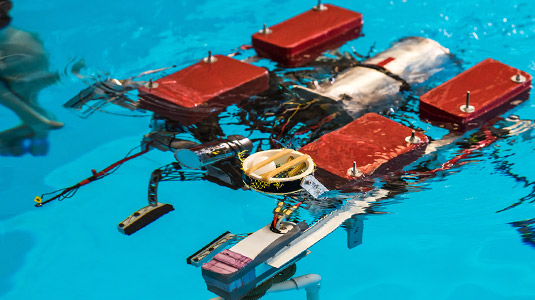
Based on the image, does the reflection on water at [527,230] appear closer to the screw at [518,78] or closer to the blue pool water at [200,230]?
the blue pool water at [200,230]

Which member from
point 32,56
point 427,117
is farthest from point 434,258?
point 32,56

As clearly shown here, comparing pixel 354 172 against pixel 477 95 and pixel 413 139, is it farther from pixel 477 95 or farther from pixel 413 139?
pixel 477 95

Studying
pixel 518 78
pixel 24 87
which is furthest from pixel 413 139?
pixel 24 87

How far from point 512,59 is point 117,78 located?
236cm

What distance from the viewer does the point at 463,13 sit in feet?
18.2

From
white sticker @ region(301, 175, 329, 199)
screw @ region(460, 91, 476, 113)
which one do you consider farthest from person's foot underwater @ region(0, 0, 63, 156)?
screw @ region(460, 91, 476, 113)

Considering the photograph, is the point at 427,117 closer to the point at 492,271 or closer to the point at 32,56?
the point at 492,271

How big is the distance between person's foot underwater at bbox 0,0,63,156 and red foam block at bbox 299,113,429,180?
168 centimetres

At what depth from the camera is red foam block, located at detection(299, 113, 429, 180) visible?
138 inches

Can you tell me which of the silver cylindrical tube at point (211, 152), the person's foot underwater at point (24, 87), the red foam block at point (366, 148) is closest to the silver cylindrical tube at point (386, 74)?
the red foam block at point (366, 148)

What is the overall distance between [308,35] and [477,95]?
110cm

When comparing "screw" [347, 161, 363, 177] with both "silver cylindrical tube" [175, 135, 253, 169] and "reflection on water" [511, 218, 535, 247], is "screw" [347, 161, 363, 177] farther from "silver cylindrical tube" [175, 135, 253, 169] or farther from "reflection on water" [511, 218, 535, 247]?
"reflection on water" [511, 218, 535, 247]

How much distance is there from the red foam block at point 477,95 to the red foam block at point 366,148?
31 centimetres

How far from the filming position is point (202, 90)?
4.16m
